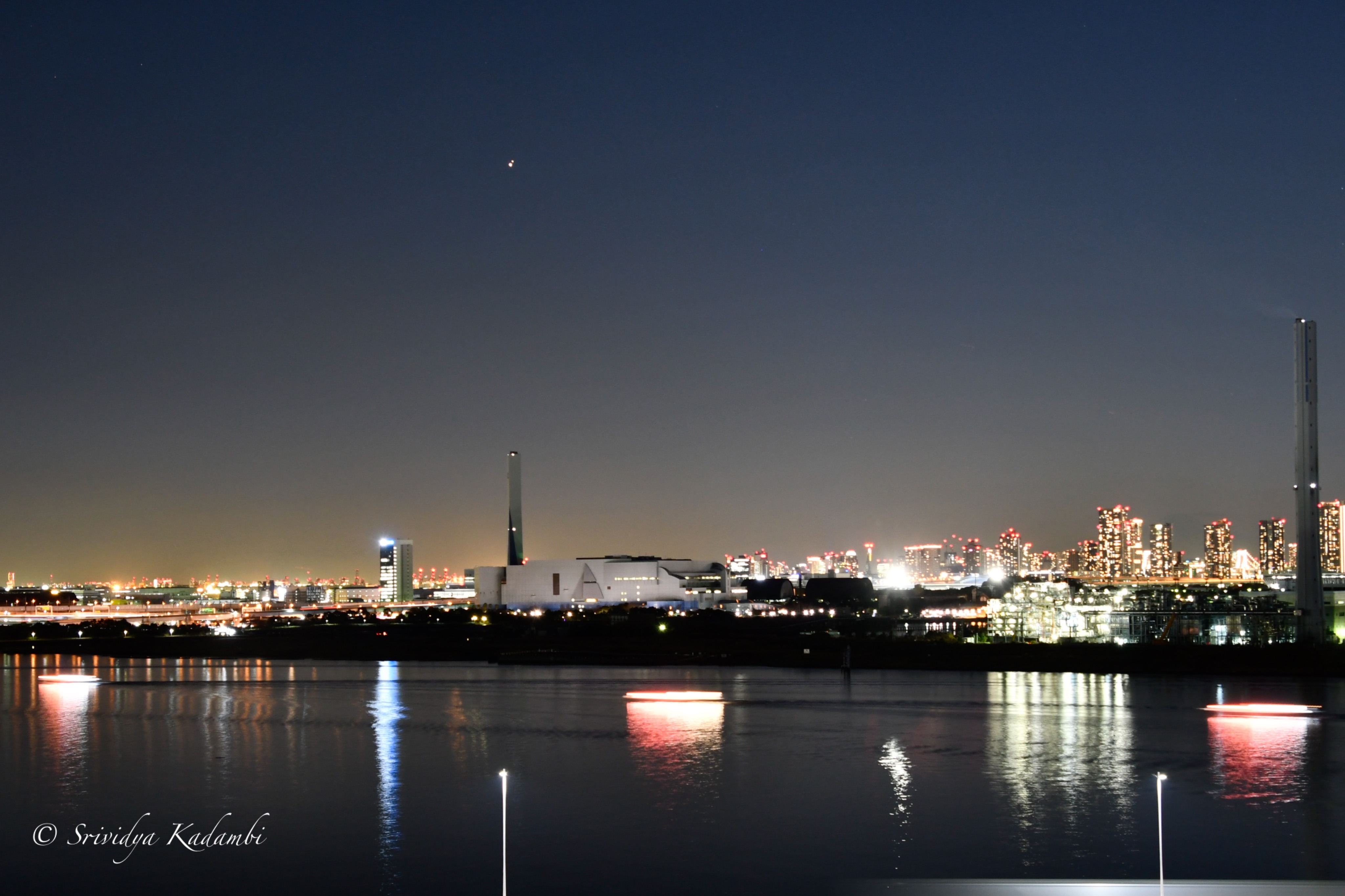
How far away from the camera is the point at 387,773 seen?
2248 centimetres

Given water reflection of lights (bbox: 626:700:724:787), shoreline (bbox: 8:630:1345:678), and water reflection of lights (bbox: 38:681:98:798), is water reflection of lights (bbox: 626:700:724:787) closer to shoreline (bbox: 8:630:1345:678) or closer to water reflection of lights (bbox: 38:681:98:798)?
water reflection of lights (bbox: 38:681:98:798)

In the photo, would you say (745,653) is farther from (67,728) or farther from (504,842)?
(504,842)

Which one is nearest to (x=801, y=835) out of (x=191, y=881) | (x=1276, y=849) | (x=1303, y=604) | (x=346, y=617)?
(x=1276, y=849)

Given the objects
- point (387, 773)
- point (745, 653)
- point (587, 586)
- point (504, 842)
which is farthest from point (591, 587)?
point (504, 842)

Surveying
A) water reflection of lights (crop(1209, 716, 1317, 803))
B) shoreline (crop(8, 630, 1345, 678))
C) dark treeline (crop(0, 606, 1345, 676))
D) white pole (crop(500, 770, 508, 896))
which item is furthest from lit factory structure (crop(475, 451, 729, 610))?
white pole (crop(500, 770, 508, 896))

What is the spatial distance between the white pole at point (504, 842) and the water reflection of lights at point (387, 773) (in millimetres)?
1329

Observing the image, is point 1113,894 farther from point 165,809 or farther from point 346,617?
point 346,617

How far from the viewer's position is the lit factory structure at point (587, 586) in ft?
400

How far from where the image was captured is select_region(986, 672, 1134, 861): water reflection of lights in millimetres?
17609

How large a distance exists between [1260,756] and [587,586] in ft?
332

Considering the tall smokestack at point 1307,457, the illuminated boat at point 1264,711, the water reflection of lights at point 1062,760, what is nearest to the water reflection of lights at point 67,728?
the water reflection of lights at point 1062,760

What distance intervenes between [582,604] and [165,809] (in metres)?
102

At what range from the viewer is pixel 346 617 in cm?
12400

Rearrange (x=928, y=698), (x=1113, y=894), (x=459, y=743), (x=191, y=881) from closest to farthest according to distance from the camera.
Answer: (x=1113, y=894)
(x=191, y=881)
(x=459, y=743)
(x=928, y=698)
